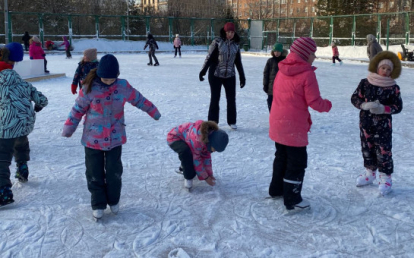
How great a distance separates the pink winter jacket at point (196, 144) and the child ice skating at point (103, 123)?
1.76 feet

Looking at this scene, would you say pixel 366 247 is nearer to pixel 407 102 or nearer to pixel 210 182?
pixel 210 182

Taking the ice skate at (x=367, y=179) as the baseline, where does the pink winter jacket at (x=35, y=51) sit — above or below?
above

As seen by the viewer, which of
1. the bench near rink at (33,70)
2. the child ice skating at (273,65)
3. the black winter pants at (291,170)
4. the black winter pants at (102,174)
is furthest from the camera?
the bench near rink at (33,70)

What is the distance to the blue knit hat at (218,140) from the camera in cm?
341

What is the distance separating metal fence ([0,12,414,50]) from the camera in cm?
2302

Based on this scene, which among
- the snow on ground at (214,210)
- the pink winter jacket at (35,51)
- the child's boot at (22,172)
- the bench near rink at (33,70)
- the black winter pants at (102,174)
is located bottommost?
the snow on ground at (214,210)

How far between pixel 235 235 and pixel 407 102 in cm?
723

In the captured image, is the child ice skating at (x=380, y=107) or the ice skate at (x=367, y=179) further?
the ice skate at (x=367, y=179)

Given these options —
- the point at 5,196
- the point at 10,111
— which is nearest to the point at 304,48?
the point at 10,111

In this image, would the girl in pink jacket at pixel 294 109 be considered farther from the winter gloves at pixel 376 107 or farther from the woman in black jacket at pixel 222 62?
the woman in black jacket at pixel 222 62

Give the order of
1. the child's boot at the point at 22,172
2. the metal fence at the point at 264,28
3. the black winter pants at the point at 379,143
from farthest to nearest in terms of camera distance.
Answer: the metal fence at the point at 264,28 < the child's boot at the point at 22,172 < the black winter pants at the point at 379,143

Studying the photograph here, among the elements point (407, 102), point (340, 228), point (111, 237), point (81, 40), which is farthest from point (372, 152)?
point (81, 40)

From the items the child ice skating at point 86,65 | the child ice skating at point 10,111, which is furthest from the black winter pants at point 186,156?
the child ice skating at point 86,65

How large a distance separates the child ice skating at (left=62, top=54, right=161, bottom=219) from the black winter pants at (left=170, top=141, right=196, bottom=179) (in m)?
0.60
